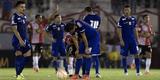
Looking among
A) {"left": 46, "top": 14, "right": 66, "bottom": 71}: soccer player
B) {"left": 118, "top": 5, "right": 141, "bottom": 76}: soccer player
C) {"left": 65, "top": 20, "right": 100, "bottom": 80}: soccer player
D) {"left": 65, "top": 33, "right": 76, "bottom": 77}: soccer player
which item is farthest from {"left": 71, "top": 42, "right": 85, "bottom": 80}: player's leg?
{"left": 118, "top": 5, "right": 141, "bottom": 76}: soccer player

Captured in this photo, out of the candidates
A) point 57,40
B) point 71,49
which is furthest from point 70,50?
point 57,40

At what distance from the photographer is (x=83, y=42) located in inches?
696

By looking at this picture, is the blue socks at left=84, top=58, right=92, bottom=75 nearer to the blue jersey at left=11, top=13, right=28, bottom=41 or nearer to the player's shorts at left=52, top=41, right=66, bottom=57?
the blue jersey at left=11, top=13, right=28, bottom=41

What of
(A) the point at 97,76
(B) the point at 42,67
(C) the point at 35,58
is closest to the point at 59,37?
(A) the point at 97,76

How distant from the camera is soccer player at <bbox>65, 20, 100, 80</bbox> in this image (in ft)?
55.8

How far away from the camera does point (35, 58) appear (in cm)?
2531

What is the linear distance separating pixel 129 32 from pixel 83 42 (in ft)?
15.2

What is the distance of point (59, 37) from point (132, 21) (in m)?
3.13

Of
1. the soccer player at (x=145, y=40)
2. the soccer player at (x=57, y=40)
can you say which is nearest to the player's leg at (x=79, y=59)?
the soccer player at (x=57, y=40)

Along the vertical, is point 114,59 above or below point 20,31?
below

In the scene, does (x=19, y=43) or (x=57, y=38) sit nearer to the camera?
(x=19, y=43)

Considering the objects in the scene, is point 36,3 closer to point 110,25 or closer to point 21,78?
point 110,25

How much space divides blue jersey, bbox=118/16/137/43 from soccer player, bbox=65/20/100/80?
3.38 m

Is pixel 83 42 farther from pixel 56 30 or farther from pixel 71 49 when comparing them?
pixel 56 30
